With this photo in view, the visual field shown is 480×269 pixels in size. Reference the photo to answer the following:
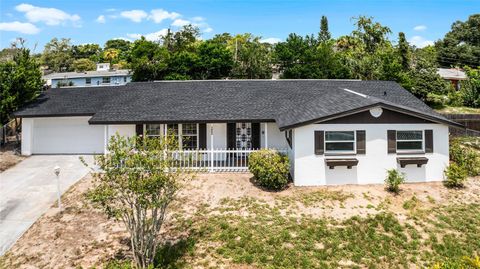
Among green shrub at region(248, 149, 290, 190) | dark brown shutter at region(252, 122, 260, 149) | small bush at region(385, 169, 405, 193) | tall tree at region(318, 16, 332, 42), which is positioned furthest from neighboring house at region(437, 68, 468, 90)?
tall tree at region(318, 16, 332, 42)

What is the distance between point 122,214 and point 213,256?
9.20 feet

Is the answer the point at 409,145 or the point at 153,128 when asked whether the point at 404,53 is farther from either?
the point at 153,128

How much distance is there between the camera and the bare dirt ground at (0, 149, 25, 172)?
1728cm

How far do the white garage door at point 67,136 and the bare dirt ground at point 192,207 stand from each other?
529 cm

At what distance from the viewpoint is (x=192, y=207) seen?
1198cm

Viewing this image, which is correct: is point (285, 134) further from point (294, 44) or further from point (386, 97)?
point (294, 44)

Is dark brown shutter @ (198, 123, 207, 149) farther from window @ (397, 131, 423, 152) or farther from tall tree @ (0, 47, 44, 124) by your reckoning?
tall tree @ (0, 47, 44, 124)

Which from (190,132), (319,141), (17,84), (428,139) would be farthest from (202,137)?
(17,84)

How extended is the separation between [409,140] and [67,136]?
1952 cm

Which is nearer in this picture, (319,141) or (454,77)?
(319,141)

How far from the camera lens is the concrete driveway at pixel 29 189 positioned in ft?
36.8

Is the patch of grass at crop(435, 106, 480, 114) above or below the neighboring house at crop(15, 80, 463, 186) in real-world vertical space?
above

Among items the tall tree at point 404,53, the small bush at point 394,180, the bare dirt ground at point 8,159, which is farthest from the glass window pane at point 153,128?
the tall tree at point 404,53

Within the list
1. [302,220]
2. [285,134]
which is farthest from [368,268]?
[285,134]
